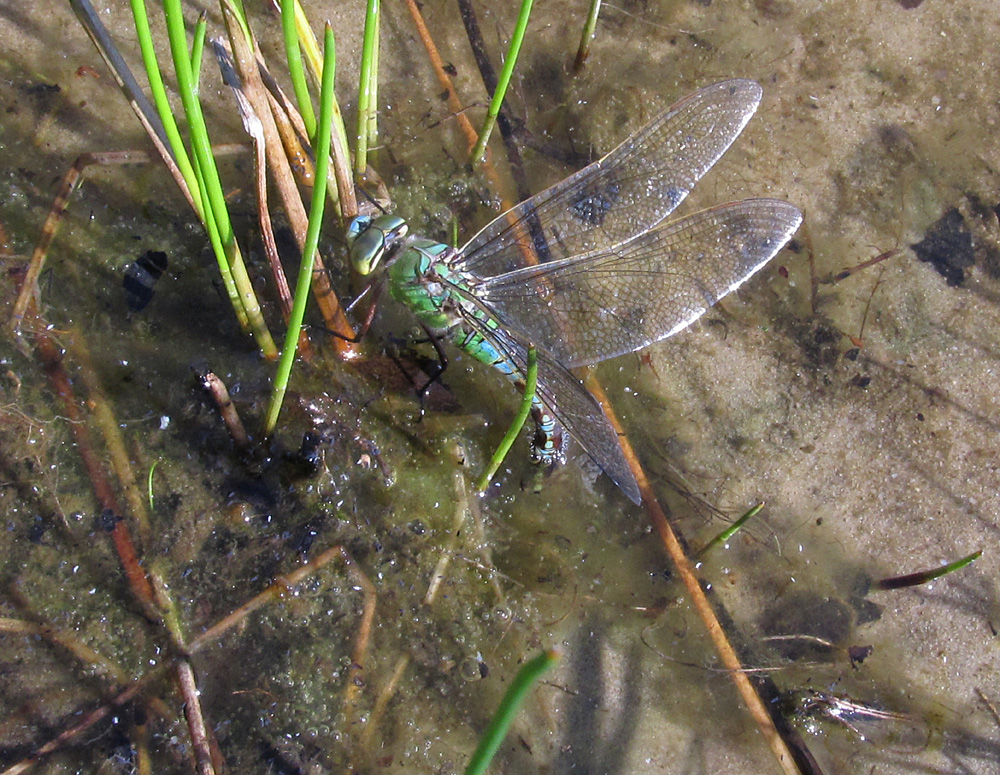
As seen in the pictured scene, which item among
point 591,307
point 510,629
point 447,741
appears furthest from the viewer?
point 591,307

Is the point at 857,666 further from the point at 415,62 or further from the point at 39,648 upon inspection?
the point at 415,62

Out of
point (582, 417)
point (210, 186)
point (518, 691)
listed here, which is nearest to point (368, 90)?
point (210, 186)

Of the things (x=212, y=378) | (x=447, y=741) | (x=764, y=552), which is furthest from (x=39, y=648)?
(x=764, y=552)

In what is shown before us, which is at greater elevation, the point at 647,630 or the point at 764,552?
the point at 764,552

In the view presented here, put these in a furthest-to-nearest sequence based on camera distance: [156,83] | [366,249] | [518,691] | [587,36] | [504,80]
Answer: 1. [587,36]
2. [366,249]
3. [504,80]
4. [156,83]
5. [518,691]

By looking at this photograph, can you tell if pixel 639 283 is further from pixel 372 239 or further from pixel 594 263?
pixel 372 239

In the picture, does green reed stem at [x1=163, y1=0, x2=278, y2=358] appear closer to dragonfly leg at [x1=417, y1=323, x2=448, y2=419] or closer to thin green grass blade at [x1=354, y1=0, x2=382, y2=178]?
thin green grass blade at [x1=354, y1=0, x2=382, y2=178]

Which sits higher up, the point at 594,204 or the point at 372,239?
the point at 594,204

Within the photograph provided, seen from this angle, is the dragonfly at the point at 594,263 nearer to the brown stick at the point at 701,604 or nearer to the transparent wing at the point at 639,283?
the transparent wing at the point at 639,283
